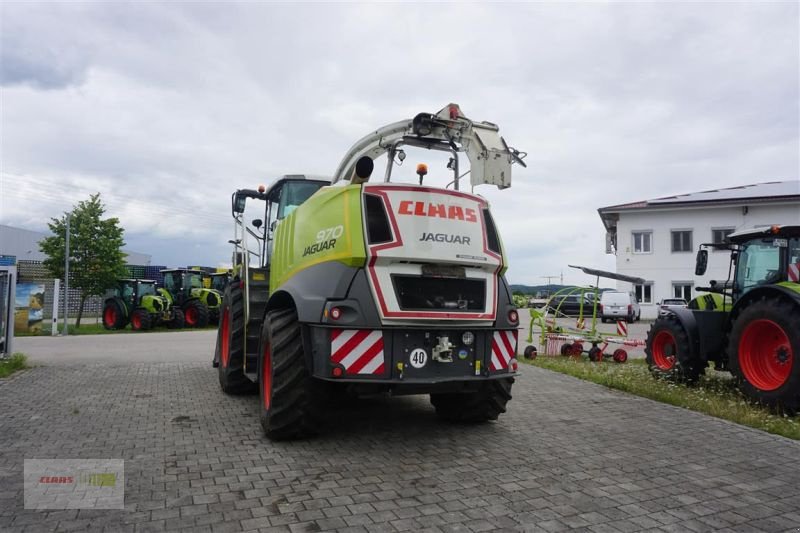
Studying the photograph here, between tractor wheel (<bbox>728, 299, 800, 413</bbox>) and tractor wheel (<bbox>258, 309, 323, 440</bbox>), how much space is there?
217 inches

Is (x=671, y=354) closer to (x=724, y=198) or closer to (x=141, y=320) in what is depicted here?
(x=141, y=320)

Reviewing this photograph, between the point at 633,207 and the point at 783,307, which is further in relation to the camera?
the point at 633,207

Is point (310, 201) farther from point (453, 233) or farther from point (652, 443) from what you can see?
point (652, 443)

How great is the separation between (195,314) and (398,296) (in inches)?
748

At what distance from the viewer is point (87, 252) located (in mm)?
22344

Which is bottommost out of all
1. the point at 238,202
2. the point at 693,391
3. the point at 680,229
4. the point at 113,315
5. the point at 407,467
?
the point at 407,467

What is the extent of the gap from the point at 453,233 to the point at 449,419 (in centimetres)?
227

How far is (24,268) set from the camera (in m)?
28.6

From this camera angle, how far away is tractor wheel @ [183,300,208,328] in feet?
71.2

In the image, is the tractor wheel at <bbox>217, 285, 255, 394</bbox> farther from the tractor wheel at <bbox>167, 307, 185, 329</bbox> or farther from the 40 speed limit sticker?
the tractor wheel at <bbox>167, 307, 185, 329</bbox>

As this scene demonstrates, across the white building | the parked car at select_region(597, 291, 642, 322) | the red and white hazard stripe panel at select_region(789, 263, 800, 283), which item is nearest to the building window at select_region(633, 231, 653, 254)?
the white building

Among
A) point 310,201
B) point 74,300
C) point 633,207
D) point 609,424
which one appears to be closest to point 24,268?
point 74,300

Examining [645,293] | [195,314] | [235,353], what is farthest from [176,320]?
[645,293]

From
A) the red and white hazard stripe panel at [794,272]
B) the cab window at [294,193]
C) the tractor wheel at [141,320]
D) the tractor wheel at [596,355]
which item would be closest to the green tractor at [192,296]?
the tractor wheel at [141,320]
